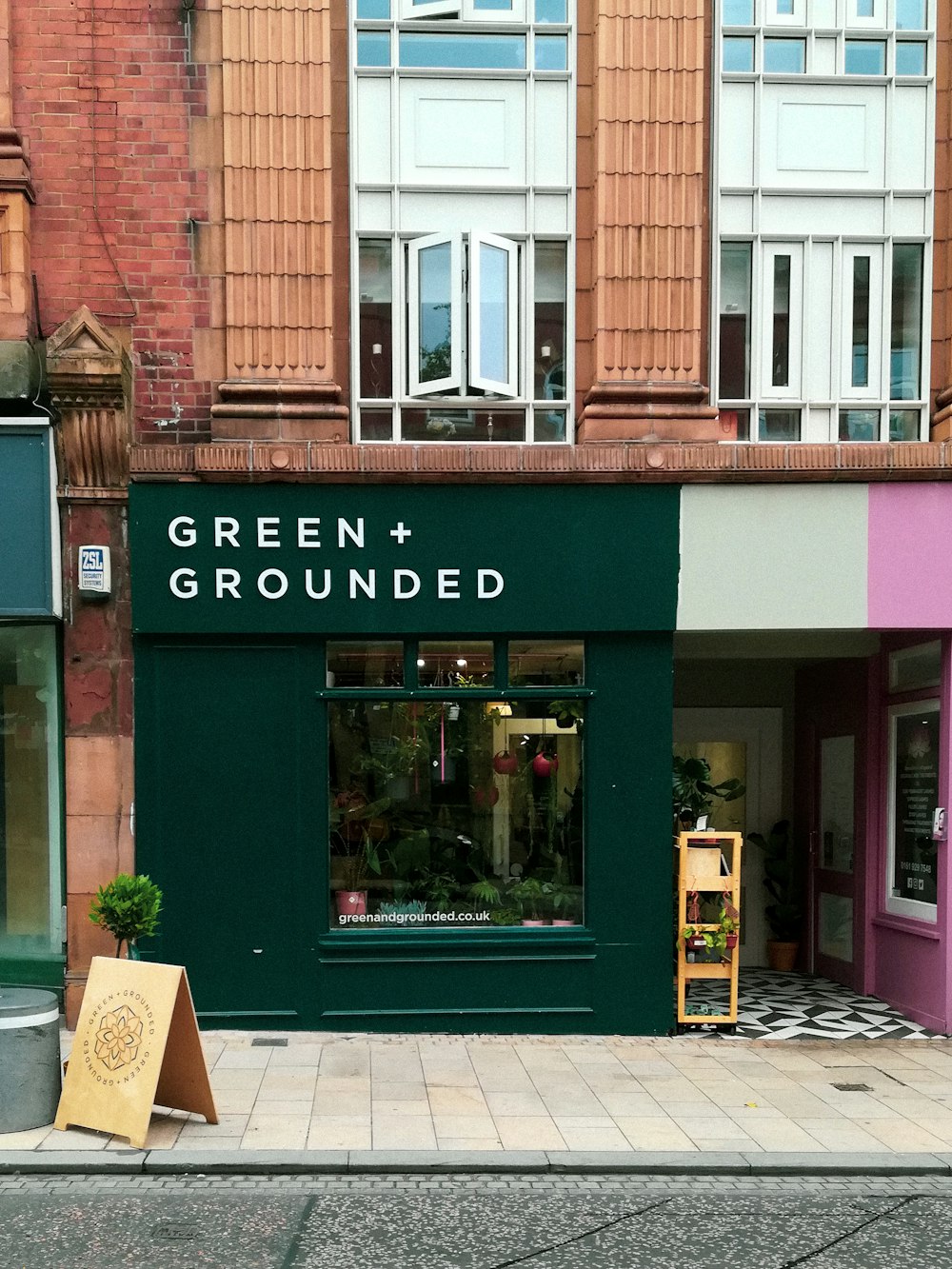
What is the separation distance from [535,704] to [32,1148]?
4.87 metres

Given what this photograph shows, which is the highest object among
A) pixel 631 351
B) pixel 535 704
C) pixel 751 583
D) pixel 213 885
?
pixel 631 351

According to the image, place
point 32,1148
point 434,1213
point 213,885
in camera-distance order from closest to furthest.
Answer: point 434,1213 → point 32,1148 → point 213,885

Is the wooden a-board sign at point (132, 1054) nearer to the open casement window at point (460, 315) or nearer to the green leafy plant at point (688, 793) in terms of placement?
the green leafy plant at point (688, 793)

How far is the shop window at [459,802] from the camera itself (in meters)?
9.41

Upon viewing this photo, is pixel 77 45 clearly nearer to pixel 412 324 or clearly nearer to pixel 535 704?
pixel 412 324

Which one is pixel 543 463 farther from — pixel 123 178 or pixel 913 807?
pixel 913 807

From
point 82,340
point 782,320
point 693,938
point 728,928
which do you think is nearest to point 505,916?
point 693,938

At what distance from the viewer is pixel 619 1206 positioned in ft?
19.4

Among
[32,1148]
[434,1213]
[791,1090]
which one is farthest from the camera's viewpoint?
[791,1090]

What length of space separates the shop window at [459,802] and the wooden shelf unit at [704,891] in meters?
0.85

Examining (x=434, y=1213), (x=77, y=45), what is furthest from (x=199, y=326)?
(x=434, y=1213)

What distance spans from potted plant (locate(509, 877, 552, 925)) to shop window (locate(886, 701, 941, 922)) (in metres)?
3.25

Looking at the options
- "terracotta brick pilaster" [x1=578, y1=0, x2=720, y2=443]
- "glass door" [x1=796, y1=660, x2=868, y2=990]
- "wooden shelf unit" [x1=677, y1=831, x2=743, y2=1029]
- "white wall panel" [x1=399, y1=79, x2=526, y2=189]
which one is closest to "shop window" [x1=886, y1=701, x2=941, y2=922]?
"glass door" [x1=796, y1=660, x2=868, y2=990]

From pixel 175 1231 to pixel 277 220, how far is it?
7.21 m
